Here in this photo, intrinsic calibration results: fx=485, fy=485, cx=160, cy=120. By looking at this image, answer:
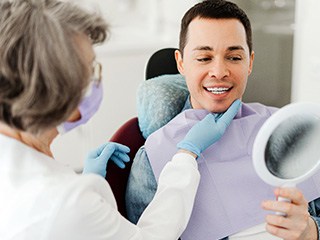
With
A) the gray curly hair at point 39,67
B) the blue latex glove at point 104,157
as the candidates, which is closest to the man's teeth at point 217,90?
the blue latex glove at point 104,157

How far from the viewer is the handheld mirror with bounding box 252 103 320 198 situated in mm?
915

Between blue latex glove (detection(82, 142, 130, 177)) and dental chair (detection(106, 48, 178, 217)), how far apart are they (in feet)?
0.12

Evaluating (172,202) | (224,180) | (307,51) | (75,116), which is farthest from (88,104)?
(307,51)

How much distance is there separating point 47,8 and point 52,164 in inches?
11.7

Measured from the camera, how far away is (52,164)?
0.95 meters

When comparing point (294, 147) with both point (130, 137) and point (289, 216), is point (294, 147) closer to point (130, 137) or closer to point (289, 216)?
point (289, 216)

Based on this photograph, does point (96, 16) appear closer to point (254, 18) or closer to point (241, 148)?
point (241, 148)

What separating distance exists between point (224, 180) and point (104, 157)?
35cm

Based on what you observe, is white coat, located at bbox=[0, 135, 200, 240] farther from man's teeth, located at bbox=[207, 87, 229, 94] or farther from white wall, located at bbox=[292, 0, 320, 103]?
white wall, located at bbox=[292, 0, 320, 103]

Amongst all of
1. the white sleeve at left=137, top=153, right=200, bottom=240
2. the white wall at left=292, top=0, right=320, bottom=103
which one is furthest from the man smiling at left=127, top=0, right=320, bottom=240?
the white wall at left=292, top=0, right=320, bottom=103

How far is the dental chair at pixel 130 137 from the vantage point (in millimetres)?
1480

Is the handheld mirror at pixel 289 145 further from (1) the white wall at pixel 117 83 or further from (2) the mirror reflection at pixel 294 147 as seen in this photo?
(1) the white wall at pixel 117 83

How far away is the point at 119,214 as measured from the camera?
3.35 feet

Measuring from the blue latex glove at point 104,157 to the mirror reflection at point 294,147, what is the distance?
1.88 feet
